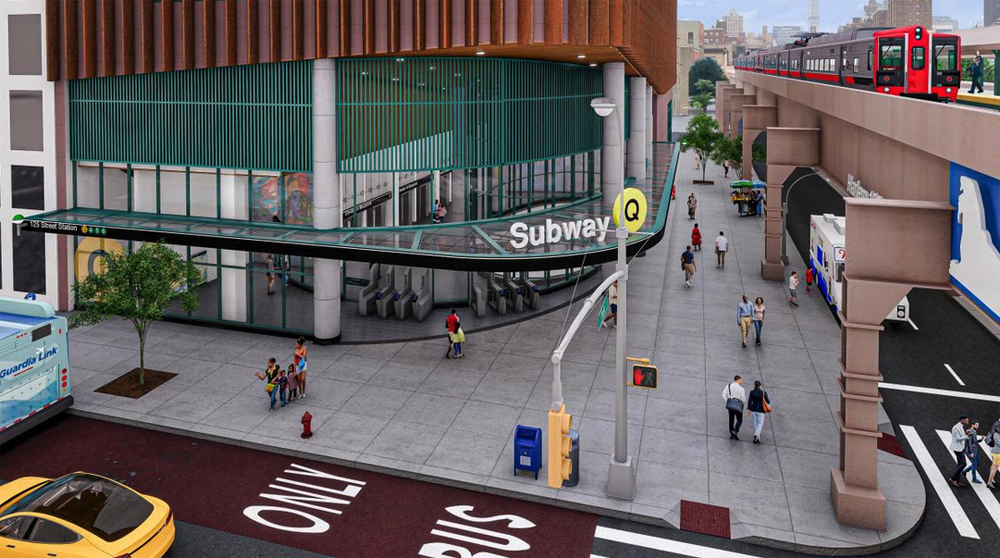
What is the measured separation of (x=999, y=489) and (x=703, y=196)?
168 ft

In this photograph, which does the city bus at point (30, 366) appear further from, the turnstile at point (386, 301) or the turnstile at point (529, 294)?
the turnstile at point (529, 294)

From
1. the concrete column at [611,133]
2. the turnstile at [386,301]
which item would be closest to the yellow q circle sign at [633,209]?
the turnstile at [386,301]

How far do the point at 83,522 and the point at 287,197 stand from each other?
16360 millimetres

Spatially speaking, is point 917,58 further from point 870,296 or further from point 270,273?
point 270,273

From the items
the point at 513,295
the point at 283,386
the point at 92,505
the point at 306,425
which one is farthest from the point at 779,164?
the point at 92,505

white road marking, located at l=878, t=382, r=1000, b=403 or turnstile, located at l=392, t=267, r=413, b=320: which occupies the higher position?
turnstile, located at l=392, t=267, r=413, b=320

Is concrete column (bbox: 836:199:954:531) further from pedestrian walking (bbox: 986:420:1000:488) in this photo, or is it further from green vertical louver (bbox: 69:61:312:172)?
green vertical louver (bbox: 69:61:312:172)

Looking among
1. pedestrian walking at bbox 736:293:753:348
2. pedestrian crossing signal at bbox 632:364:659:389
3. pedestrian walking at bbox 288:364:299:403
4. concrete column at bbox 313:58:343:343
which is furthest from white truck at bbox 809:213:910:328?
pedestrian walking at bbox 288:364:299:403

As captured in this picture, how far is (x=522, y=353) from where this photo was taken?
89.7 feet

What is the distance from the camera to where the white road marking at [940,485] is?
16.8m

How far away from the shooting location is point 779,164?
117 ft

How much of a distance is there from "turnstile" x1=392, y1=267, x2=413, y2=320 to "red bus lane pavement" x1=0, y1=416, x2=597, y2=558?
11.3 m

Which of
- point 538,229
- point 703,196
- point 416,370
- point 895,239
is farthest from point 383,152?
point 703,196

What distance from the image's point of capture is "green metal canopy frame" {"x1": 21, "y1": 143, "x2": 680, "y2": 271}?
2548cm
